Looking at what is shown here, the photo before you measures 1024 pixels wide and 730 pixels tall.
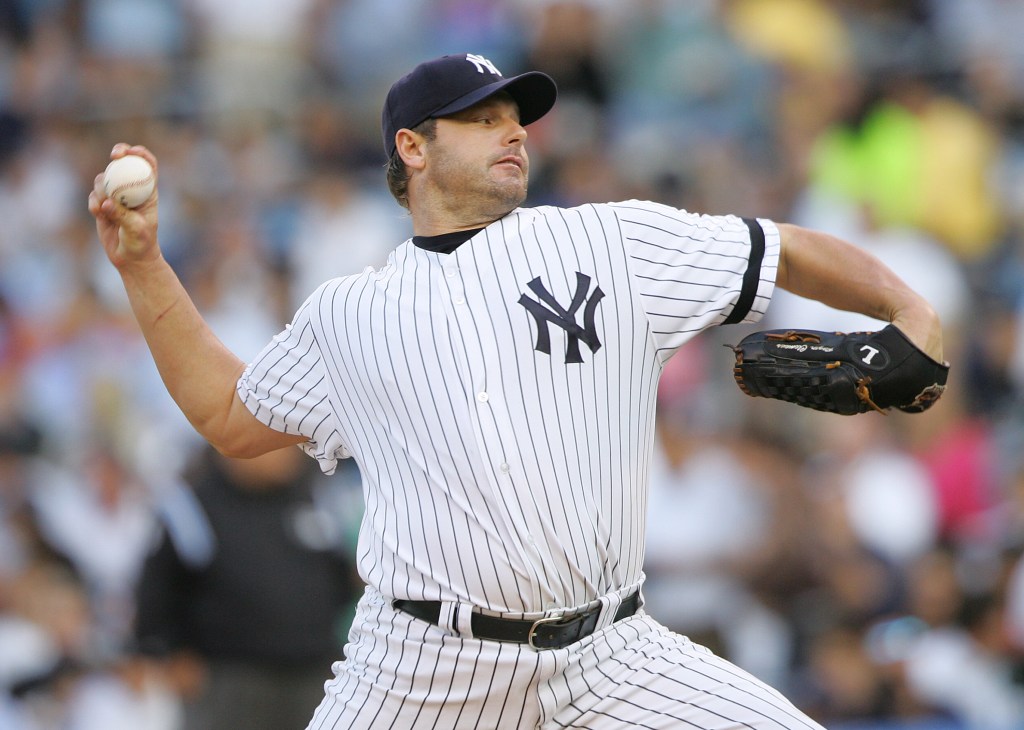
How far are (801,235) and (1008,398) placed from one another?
499 centimetres

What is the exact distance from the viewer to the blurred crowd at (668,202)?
6.73 m

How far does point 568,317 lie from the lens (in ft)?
10.7

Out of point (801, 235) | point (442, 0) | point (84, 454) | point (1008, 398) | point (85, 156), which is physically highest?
point (442, 0)

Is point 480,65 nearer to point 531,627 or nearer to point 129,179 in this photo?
point 129,179

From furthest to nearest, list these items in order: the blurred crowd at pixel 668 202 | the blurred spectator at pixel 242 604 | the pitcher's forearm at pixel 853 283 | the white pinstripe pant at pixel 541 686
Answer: the blurred crowd at pixel 668 202
the blurred spectator at pixel 242 604
the pitcher's forearm at pixel 853 283
the white pinstripe pant at pixel 541 686

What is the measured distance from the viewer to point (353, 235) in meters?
8.95

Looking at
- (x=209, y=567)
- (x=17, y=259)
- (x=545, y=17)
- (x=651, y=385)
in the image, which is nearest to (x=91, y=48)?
(x=17, y=259)

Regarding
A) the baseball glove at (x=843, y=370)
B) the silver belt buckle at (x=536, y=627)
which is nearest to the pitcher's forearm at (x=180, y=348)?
the silver belt buckle at (x=536, y=627)

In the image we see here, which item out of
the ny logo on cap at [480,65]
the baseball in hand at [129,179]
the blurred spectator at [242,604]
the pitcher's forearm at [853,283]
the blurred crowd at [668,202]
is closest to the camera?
the pitcher's forearm at [853,283]

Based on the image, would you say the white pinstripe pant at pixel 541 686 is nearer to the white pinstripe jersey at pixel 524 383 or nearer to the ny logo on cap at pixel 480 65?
the white pinstripe jersey at pixel 524 383

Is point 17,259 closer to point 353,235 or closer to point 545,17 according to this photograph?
point 353,235

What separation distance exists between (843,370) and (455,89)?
1.17 metres

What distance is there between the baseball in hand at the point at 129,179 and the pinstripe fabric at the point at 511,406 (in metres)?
0.52

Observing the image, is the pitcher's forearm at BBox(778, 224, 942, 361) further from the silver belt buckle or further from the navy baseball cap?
the silver belt buckle
